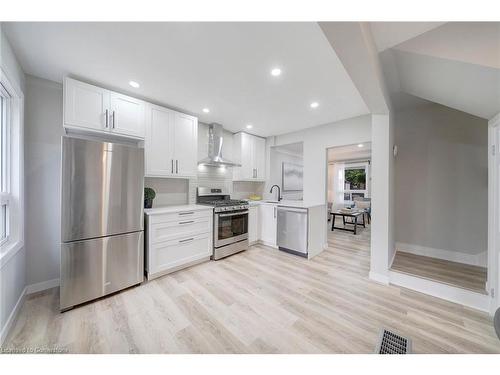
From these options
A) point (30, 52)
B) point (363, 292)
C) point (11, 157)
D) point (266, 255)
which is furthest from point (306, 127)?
point (11, 157)

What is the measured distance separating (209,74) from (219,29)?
62 centimetres

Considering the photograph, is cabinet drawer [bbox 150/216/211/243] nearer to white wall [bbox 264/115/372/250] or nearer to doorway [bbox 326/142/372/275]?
white wall [bbox 264/115/372/250]

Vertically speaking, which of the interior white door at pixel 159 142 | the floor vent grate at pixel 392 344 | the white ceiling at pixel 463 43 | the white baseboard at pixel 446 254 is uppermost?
the white ceiling at pixel 463 43

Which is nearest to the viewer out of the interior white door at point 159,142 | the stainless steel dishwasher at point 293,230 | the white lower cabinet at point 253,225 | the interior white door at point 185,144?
the interior white door at point 159,142

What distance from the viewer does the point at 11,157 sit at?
5.70ft

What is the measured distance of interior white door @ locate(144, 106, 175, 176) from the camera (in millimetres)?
2527

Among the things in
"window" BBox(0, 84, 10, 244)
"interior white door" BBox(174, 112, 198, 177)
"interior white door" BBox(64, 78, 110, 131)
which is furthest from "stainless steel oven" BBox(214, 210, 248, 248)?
"window" BBox(0, 84, 10, 244)

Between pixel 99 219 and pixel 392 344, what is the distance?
2789mm

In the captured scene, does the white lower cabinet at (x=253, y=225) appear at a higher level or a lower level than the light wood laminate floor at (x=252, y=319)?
higher

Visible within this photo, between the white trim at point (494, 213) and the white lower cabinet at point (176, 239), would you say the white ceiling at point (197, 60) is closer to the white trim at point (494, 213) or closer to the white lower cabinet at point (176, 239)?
the white trim at point (494, 213)

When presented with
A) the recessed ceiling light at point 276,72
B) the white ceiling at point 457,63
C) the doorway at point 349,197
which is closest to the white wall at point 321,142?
the doorway at point 349,197

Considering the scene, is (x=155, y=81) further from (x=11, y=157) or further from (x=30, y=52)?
(x=11, y=157)

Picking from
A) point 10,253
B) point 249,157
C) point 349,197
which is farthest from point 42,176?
point 349,197

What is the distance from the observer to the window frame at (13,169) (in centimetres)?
170
